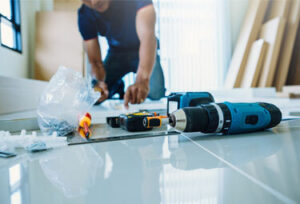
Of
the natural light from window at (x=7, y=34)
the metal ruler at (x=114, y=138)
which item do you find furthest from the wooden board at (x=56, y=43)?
the metal ruler at (x=114, y=138)

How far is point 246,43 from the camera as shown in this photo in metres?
2.72

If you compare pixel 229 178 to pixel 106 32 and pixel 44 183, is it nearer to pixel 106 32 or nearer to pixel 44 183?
pixel 44 183

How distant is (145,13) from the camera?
2.24 meters

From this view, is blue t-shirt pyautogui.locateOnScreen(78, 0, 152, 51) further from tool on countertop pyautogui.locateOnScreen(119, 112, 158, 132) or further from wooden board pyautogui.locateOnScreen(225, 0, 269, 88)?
tool on countertop pyautogui.locateOnScreen(119, 112, 158, 132)

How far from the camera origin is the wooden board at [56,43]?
7.13ft

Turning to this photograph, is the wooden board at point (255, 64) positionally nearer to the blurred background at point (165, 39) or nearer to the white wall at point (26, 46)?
the blurred background at point (165, 39)

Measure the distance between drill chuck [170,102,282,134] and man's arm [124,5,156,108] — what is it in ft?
5.52

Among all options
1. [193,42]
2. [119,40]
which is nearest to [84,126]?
[119,40]

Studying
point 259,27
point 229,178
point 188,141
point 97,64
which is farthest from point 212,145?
point 259,27

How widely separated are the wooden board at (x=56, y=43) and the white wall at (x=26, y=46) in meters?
0.08

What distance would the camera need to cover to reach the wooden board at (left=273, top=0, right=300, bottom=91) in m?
2.52

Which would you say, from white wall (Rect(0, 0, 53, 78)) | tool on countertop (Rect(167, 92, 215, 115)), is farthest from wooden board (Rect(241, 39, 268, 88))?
white wall (Rect(0, 0, 53, 78))

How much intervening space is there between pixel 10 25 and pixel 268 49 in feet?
9.07

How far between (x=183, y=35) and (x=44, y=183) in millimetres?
2718
